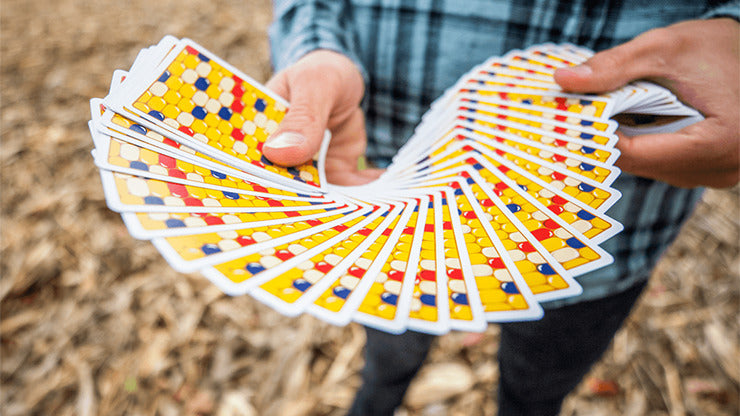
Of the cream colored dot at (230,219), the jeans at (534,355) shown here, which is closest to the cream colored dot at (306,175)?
the cream colored dot at (230,219)

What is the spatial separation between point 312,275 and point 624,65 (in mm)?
649

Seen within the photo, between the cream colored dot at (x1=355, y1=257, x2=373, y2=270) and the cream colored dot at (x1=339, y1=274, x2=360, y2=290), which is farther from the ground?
the cream colored dot at (x1=339, y1=274, x2=360, y2=290)

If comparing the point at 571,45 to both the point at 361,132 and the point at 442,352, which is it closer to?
the point at 361,132

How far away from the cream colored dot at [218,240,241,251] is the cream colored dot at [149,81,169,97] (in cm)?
30

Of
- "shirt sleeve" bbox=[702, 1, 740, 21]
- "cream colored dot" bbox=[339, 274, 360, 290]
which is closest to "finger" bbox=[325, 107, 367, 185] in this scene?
"cream colored dot" bbox=[339, 274, 360, 290]

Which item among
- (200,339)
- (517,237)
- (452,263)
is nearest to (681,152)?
(517,237)

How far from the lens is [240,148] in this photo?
0.74 meters

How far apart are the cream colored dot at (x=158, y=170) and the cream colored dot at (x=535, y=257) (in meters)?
0.51

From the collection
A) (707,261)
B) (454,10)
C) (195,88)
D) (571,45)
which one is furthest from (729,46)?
(707,261)

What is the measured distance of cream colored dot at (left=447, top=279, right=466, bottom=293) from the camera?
55cm

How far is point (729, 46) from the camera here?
2.42 feet

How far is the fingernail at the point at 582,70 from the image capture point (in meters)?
0.75

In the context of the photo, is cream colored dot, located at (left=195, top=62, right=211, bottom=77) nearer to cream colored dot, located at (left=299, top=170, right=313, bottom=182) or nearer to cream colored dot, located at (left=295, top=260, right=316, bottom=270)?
cream colored dot, located at (left=299, top=170, right=313, bottom=182)

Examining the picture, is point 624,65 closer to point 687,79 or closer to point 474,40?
point 687,79
